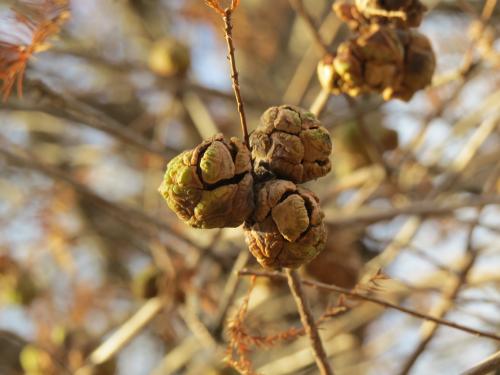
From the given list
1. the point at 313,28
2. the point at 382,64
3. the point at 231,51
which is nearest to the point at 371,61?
the point at 382,64

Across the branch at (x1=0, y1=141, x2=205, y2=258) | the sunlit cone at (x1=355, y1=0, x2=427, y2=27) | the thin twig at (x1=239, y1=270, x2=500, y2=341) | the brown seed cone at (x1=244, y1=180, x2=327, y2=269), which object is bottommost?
the branch at (x1=0, y1=141, x2=205, y2=258)

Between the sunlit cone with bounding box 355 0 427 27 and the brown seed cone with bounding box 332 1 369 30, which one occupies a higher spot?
the sunlit cone with bounding box 355 0 427 27

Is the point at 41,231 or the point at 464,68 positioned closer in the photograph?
the point at 464,68

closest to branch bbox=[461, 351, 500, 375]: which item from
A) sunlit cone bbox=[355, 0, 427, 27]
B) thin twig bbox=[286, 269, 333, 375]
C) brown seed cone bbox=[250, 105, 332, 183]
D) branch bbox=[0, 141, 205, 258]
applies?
thin twig bbox=[286, 269, 333, 375]

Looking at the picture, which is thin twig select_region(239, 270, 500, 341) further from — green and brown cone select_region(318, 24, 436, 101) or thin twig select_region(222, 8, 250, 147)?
green and brown cone select_region(318, 24, 436, 101)

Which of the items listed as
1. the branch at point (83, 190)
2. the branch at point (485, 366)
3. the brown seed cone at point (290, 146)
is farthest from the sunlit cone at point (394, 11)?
the branch at point (83, 190)


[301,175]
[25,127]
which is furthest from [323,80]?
[25,127]

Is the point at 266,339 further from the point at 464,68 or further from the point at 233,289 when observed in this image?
the point at 464,68
